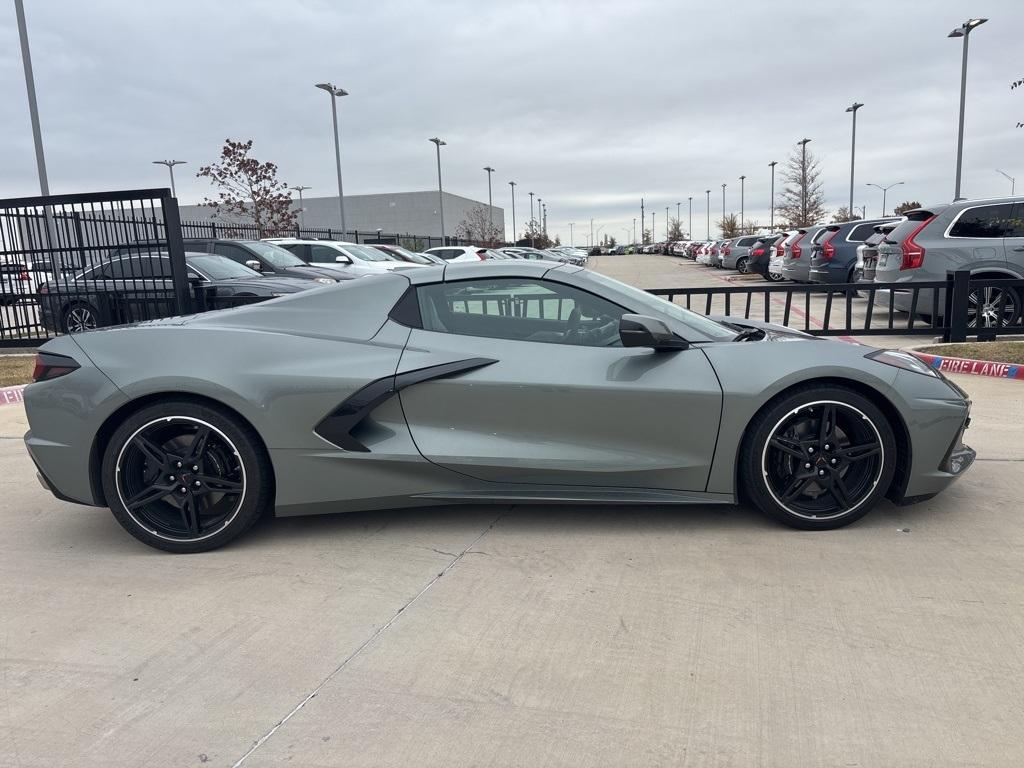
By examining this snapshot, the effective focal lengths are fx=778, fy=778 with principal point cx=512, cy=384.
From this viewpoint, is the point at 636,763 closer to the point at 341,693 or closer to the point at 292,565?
the point at 341,693

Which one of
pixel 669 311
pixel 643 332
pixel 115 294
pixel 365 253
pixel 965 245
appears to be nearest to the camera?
pixel 643 332

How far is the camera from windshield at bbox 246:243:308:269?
13969 mm

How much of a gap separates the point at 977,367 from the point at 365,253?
46.5 feet

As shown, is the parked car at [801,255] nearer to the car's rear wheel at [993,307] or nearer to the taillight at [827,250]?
the taillight at [827,250]

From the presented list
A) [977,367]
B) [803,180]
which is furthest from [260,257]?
[803,180]

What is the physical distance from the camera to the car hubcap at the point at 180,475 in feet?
11.7

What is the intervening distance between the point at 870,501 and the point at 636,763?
6.82 ft

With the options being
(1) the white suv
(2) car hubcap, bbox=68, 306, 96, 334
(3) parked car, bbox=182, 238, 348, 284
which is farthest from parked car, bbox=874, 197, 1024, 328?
(2) car hubcap, bbox=68, 306, 96, 334

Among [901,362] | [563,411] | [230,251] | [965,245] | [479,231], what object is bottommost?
[563,411]

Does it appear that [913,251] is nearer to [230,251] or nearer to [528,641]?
[528,641]

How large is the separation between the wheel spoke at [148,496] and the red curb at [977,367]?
677 centimetres

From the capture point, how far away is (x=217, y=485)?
3.61m

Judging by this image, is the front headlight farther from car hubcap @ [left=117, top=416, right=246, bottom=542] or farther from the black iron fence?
the black iron fence

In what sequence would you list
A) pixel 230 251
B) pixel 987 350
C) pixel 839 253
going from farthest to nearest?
1. pixel 839 253
2. pixel 230 251
3. pixel 987 350
